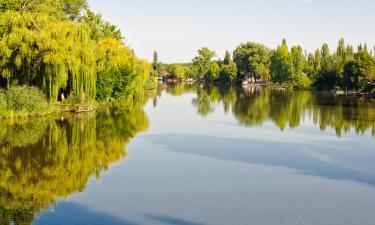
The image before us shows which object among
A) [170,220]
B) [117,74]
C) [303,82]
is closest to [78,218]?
[170,220]

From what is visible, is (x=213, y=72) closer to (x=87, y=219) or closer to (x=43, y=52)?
(x=43, y=52)

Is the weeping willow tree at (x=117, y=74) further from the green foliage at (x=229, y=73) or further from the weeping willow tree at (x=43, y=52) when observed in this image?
the green foliage at (x=229, y=73)

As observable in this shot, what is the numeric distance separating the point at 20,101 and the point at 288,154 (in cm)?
1759

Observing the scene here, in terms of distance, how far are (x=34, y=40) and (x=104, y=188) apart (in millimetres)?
18174

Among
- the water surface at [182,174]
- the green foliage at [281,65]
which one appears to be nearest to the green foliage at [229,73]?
the green foliage at [281,65]

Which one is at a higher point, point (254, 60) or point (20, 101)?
point (254, 60)

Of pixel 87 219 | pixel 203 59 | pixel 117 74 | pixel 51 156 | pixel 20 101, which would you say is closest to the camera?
pixel 87 219

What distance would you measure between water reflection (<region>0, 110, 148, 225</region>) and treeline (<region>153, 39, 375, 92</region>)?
5056 cm

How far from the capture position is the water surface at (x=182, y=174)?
11609mm

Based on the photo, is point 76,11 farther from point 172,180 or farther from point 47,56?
point 172,180

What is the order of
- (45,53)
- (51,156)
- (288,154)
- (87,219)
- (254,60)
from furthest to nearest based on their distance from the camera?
(254,60) < (45,53) < (288,154) < (51,156) < (87,219)

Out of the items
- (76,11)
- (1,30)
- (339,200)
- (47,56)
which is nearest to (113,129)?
(47,56)

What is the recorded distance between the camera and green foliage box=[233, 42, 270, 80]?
111 m

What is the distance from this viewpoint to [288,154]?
20078mm
